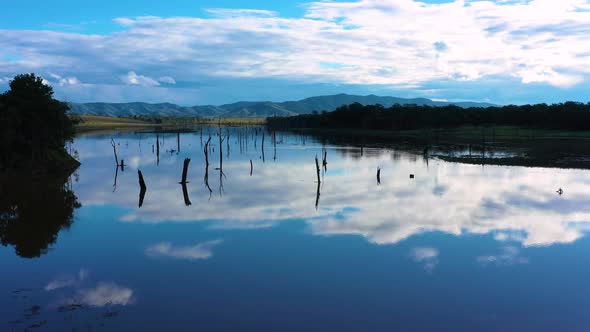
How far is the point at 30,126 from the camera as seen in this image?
4488 centimetres

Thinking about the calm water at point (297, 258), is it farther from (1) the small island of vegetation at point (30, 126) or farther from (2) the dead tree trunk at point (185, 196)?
(1) the small island of vegetation at point (30, 126)

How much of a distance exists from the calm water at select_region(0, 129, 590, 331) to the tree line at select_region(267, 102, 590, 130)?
7672cm

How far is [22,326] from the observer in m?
13.1

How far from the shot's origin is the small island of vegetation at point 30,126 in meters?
43.7

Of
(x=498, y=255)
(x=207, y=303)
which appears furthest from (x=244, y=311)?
(x=498, y=255)

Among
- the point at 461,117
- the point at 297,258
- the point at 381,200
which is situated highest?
the point at 461,117

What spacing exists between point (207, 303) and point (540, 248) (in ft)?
47.8

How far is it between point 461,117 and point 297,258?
118 m

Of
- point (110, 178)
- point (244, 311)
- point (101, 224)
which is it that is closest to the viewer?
point (244, 311)

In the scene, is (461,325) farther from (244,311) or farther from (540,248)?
(540,248)

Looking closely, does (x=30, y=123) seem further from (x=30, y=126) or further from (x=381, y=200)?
(x=381, y=200)

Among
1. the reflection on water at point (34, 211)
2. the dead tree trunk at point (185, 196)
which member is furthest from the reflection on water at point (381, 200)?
the reflection on water at point (34, 211)

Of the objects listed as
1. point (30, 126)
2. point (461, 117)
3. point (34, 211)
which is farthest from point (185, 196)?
Result: point (461, 117)

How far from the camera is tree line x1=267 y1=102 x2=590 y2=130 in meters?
106
